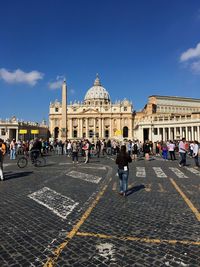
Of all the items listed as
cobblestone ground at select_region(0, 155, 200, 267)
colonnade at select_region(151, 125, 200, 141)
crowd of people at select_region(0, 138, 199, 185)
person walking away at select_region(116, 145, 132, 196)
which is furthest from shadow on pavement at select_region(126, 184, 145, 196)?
colonnade at select_region(151, 125, 200, 141)

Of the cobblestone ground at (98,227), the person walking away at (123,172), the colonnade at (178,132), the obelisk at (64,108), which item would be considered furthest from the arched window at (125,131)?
the person walking away at (123,172)

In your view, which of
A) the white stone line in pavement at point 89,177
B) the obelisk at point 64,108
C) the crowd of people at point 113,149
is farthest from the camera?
the obelisk at point 64,108

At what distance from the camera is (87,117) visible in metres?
113

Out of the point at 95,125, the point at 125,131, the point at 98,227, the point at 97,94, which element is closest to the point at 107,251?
the point at 98,227

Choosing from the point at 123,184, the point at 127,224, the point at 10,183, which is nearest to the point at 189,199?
the point at 123,184

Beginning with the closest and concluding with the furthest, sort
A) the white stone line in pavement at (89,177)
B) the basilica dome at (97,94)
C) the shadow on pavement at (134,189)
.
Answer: the shadow on pavement at (134,189)
the white stone line in pavement at (89,177)
the basilica dome at (97,94)

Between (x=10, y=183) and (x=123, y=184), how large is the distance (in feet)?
15.4

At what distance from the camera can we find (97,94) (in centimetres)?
13562

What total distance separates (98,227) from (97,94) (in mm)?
131944

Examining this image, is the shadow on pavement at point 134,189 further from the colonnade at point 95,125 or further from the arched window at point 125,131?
the arched window at point 125,131

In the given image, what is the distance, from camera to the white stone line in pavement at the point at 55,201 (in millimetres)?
A: 6512

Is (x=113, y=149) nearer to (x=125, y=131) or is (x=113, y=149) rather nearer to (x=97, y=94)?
(x=125, y=131)

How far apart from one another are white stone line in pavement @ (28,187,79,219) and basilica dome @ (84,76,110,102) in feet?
411

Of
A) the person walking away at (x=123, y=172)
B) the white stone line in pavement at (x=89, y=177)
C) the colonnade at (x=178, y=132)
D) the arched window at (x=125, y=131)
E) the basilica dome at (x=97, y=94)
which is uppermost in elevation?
the basilica dome at (x=97, y=94)
